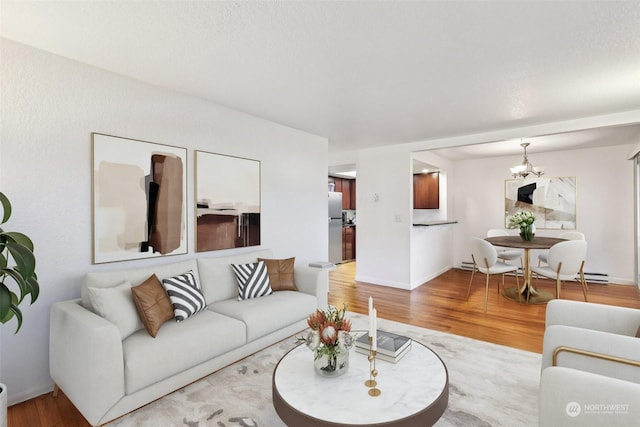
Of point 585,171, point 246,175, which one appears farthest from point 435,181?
point 246,175

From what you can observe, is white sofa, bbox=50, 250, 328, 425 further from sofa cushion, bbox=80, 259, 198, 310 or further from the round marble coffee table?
the round marble coffee table

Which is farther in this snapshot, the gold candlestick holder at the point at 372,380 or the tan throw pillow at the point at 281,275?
the tan throw pillow at the point at 281,275

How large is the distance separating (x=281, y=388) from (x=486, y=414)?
4.35 ft

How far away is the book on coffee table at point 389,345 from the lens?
1929 millimetres

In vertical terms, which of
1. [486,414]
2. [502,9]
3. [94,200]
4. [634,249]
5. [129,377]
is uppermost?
[502,9]

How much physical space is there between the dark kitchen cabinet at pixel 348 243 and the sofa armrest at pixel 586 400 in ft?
21.5

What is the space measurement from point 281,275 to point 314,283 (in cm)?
36

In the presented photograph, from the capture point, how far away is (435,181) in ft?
21.1

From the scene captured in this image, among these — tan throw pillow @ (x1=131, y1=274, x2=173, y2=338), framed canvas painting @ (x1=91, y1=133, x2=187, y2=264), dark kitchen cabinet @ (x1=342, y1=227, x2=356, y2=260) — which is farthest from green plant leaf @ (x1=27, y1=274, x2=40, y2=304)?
dark kitchen cabinet @ (x1=342, y1=227, x2=356, y2=260)

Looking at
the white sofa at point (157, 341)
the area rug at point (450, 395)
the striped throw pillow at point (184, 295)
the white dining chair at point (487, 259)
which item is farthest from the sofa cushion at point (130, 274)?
the white dining chair at point (487, 259)

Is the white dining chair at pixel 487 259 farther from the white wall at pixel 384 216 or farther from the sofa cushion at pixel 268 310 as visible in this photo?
the sofa cushion at pixel 268 310

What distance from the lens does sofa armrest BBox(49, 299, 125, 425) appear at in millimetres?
1744

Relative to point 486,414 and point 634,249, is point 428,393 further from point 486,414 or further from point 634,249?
point 634,249

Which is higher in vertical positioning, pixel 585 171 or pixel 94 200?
pixel 585 171
